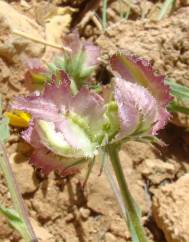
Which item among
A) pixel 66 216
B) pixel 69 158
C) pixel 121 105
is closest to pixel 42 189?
pixel 66 216

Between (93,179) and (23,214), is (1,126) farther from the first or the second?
(93,179)

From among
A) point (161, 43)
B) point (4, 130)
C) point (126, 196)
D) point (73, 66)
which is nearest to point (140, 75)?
point (126, 196)

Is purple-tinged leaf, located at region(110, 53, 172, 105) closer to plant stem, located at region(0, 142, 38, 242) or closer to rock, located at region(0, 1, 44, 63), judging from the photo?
plant stem, located at region(0, 142, 38, 242)

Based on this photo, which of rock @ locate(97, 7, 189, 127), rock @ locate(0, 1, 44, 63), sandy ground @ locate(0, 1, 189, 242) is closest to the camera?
sandy ground @ locate(0, 1, 189, 242)

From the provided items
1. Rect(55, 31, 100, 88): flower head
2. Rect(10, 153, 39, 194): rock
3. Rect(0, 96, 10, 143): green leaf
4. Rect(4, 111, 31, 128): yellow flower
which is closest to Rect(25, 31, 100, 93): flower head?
Rect(55, 31, 100, 88): flower head

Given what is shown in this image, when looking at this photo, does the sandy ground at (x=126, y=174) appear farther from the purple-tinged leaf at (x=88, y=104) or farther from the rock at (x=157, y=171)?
the purple-tinged leaf at (x=88, y=104)

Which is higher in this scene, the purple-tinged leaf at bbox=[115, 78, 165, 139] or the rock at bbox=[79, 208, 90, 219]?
the purple-tinged leaf at bbox=[115, 78, 165, 139]
